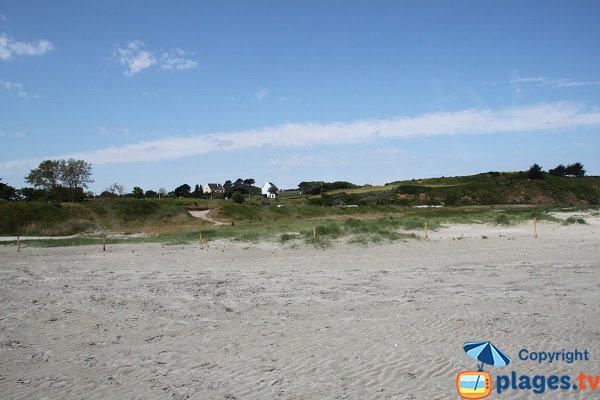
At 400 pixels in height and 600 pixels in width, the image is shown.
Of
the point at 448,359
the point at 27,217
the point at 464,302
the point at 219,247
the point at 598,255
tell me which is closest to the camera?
the point at 448,359

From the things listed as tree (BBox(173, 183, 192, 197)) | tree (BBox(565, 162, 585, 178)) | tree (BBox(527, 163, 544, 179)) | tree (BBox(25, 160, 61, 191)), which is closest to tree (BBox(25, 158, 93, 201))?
tree (BBox(25, 160, 61, 191))

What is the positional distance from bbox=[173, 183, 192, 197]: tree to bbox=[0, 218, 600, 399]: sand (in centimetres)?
8909

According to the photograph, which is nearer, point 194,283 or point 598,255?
point 194,283

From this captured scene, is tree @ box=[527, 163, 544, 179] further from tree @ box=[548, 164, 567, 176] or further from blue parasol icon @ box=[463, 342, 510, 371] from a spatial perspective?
blue parasol icon @ box=[463, 342, 510, 371]

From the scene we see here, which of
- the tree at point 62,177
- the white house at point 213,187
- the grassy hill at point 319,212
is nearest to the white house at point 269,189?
the white house at point 213,187

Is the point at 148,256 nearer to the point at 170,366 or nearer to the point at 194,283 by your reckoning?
the point at 194,283

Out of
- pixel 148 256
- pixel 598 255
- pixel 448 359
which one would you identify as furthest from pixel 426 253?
pixel 448 359

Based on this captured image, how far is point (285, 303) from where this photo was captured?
1213cm

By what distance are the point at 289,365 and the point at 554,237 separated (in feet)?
91.2

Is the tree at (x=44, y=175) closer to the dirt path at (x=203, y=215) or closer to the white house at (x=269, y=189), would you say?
the dirt path at (x=203, y=215)
